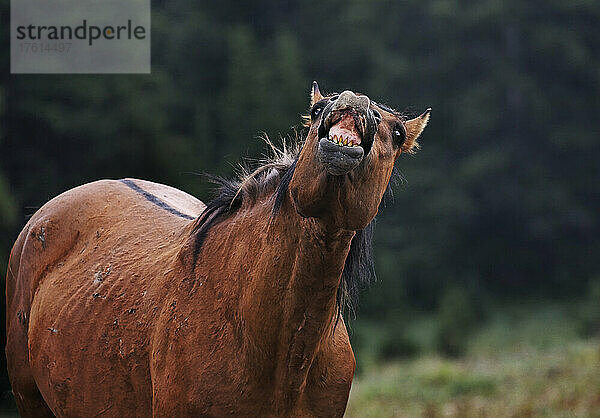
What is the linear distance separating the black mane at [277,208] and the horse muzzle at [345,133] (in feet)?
1.43

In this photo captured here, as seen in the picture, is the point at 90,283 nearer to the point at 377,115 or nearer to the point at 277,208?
the point at 277,208

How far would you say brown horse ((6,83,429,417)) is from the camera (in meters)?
2.16

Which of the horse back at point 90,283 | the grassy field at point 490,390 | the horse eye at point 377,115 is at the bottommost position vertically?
the grassy field at point 490,390

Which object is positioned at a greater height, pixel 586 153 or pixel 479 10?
pixel 479 10

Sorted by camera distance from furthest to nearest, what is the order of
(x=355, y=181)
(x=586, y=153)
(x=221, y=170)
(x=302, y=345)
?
1. (x=586, y=153)
2. (x=221, y=170)
3. (x=302, y=345)
4. (x=355, y=181)

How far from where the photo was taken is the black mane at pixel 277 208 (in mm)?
2598

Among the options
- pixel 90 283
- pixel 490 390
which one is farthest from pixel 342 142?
pixel 490 390

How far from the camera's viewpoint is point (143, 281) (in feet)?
9.93

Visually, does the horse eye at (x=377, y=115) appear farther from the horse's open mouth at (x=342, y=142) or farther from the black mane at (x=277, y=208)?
the black mane at (x=277, y=208)

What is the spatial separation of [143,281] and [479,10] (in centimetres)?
2187

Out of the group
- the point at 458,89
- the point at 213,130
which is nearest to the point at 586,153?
the point at 458,89

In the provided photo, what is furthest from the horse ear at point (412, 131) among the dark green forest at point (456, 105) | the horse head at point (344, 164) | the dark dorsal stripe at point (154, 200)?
the dark green forest at point (456, 105)

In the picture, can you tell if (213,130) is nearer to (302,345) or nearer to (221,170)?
(221,170)

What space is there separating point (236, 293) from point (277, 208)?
345 millimetres
